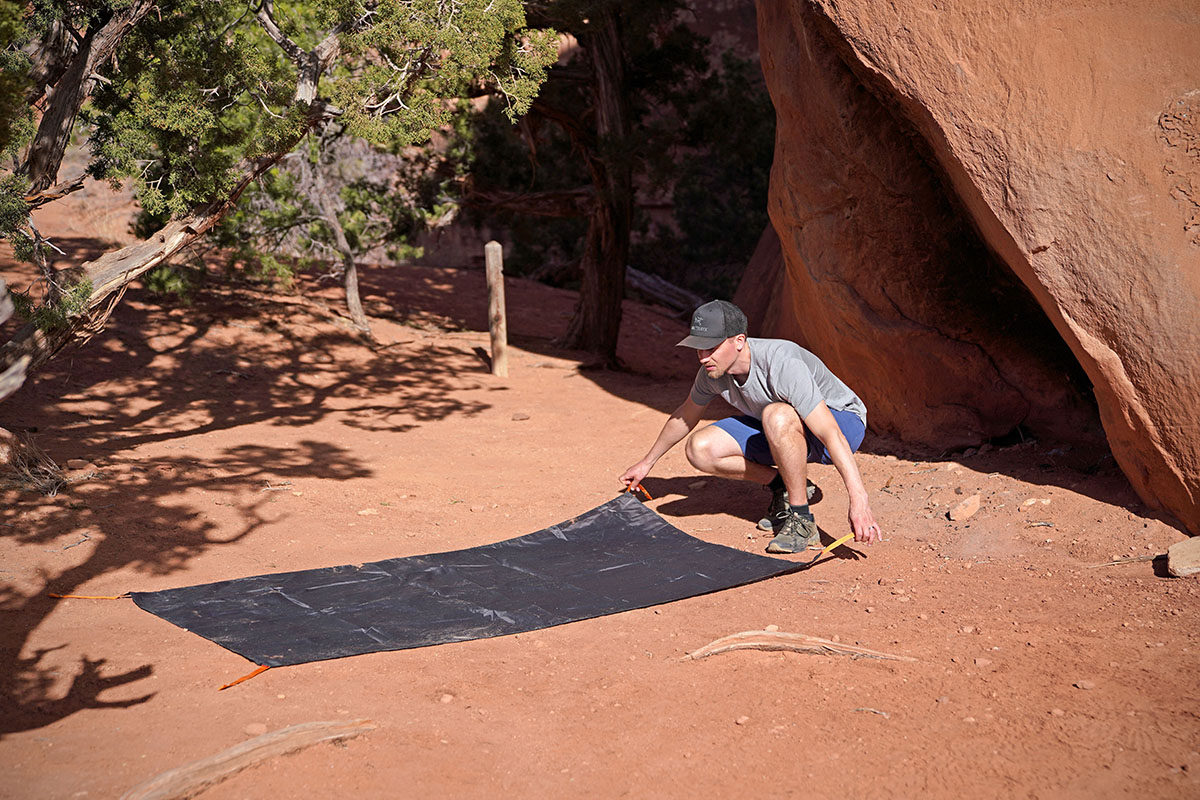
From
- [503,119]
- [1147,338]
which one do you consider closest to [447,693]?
[1147,338]

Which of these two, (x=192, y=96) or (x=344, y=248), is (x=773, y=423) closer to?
(x=192, y=96)

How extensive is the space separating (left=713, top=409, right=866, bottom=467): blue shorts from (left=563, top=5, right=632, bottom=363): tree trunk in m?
5.22

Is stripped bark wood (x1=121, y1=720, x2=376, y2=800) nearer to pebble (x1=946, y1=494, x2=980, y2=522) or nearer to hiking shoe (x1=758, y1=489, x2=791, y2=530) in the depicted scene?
hiking shoe (x1=758, y1=489, x2=791, y2=530)

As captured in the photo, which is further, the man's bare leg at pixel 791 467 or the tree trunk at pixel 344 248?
the tree trunk at pixel 344 248

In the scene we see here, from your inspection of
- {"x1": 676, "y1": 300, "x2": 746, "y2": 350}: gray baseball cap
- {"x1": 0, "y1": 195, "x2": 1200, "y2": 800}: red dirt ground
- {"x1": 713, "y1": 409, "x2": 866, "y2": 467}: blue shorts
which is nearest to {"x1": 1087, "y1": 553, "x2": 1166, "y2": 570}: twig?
{"x1": 0, "y1": 195, "x2": 1200, "y2": 800}: red dirt ground

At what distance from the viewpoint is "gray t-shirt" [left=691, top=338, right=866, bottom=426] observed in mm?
4191

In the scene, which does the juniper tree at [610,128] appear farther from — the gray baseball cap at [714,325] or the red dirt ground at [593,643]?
the gray baseball cap at [714,325]

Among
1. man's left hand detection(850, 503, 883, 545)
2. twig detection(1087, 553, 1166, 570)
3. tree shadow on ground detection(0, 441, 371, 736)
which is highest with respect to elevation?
man's left hand detection(850, 503, 883, 545)

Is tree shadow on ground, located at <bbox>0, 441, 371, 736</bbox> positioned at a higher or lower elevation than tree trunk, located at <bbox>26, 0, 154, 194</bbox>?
lower

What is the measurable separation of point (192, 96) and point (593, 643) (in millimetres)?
3751

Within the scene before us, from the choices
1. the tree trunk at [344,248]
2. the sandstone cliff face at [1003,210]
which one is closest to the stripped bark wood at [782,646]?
the sandstone cliff face at [1003,210]

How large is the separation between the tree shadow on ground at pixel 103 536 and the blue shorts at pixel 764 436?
7.97ft

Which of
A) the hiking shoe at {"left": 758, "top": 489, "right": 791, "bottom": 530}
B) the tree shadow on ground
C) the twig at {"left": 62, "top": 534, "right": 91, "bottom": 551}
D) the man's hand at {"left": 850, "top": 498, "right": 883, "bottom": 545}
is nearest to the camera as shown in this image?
the tree shadow on ground

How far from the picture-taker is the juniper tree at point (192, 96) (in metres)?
A: 4.82
